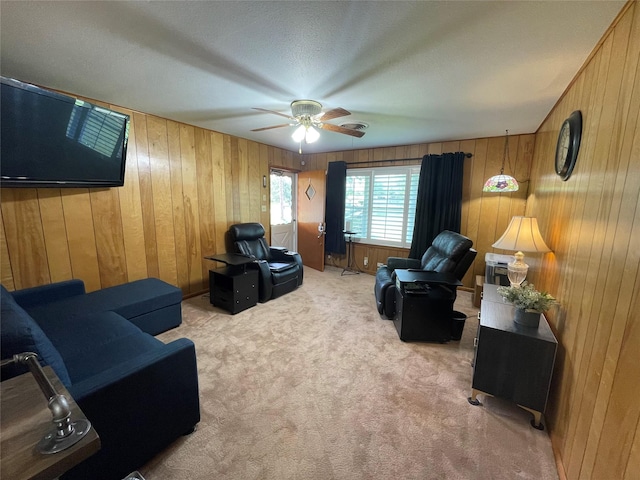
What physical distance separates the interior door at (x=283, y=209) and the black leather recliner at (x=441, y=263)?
2.40m

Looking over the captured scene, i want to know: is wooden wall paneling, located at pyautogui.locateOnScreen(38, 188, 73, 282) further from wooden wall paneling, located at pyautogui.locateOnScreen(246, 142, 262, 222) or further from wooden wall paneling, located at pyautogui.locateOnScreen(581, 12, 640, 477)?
wooden wall paneling, located at pyautogui.locateOnScreen(581, 12, 640, 477)

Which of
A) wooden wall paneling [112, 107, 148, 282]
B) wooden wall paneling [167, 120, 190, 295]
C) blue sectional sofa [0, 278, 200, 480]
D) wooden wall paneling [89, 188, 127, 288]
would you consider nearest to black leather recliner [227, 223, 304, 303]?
wooden wall paneling [167, 120, 190, 295]

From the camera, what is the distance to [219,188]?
392cm

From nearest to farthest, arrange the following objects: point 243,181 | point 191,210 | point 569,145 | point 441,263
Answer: point 569,145 → point 441,263 → point 191,210 → point 243,181

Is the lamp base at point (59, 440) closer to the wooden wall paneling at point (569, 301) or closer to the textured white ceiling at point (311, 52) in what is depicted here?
the textured white ceiling at point (311, 52)

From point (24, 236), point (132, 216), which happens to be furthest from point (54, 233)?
point (132, 216)

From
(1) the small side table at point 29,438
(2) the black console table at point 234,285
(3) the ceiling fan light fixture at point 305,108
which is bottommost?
(2) the black console table at point 234,285

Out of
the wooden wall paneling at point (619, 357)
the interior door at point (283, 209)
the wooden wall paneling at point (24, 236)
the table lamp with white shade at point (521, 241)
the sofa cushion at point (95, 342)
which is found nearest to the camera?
the wooden wall paneling at point (619, 357)

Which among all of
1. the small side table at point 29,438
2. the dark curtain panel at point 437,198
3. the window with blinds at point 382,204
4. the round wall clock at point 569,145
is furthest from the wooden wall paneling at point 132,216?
the round wall clock at point 569,145

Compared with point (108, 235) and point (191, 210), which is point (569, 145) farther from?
point (108, 235)

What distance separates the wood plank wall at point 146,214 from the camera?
2.38m

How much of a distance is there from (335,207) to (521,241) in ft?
11.2

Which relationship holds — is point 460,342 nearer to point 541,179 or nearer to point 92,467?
point 541,179

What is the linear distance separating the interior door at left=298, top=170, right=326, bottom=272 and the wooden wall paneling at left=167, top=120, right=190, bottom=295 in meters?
2.30
